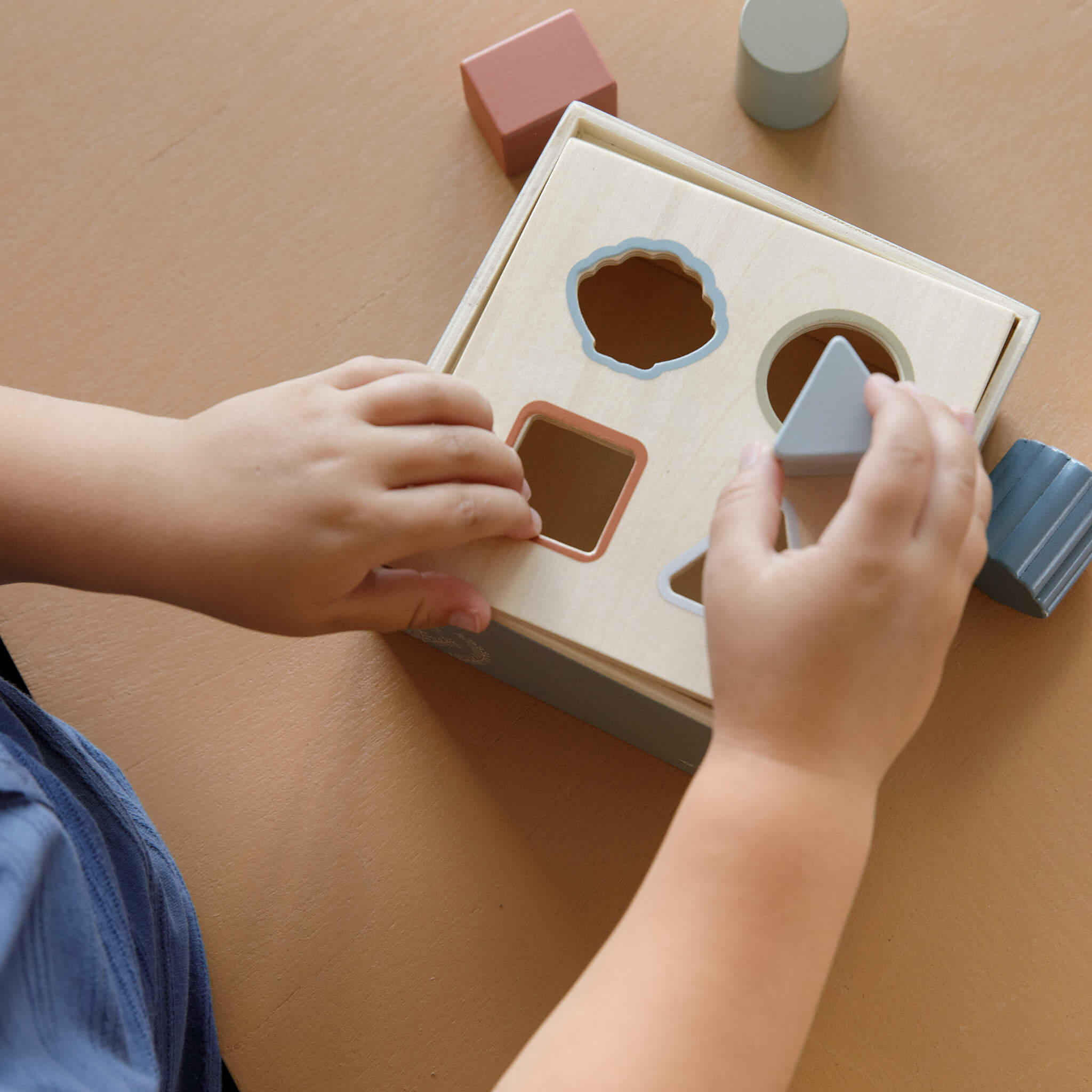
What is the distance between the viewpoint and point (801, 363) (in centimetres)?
53

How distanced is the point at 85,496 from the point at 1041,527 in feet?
1.47

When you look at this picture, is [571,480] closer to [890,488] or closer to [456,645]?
[456,645]

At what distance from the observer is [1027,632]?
1.69ft

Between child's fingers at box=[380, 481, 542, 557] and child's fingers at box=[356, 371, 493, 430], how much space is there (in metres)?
0.03

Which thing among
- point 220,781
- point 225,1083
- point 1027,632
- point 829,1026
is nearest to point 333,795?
point 220,781

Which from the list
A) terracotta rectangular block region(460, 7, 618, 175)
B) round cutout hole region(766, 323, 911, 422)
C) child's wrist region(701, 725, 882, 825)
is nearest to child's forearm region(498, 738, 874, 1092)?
child's wrist region(701, 725, 882, 825)

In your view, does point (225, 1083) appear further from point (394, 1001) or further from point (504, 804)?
point (504, 804)

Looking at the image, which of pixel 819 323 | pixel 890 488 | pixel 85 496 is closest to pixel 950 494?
pixel 890 488

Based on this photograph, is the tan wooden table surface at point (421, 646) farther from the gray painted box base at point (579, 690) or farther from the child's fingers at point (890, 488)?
the child's fingers at point (890, 488)

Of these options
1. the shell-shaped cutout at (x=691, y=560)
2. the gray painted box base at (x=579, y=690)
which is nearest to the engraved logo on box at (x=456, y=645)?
the gray painted box base at (x=579, y=690)

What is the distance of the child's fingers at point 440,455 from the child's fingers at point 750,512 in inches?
3.7

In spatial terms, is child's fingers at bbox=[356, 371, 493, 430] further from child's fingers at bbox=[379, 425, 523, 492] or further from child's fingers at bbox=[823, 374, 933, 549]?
child's fingers at bbox=[823, 374, 933, 549]

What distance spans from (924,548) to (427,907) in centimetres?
32

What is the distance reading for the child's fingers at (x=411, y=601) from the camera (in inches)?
15.8
